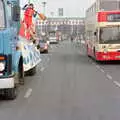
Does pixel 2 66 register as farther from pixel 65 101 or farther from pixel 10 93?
pixel 65 101

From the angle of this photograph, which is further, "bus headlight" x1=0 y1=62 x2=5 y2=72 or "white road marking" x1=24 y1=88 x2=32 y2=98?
"white road marking" x1=24 y1=88 x2=32 y2=98

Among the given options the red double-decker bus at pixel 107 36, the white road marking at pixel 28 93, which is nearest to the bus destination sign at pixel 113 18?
the red double-decker bus at pixel 107 36

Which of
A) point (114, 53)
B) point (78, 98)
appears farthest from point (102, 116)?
point (114, 53)

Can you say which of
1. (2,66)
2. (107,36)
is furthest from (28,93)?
(107,36)

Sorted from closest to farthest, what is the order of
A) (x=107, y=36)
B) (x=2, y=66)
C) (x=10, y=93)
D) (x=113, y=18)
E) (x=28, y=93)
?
1. (x=2, y=66)
2. (x=10, y=93)
3. (x=28, y=93)
4. (x=107, y=36)
5. (x=113, y=18)

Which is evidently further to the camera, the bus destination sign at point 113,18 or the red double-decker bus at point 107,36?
the bus destination sign at point 113,18

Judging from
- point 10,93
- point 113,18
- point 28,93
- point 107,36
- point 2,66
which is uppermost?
point 113,18

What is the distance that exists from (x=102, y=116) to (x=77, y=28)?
367ft

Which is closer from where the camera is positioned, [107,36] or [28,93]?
[28,93]

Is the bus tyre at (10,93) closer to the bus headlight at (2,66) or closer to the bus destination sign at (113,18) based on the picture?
the bus headlight at (2,66)

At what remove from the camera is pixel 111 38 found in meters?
28.7

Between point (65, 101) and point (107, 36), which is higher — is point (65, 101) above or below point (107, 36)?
below

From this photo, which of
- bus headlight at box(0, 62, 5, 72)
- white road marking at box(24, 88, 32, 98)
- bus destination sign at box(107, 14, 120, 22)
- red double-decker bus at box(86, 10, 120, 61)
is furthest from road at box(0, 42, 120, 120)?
bus destination sign at box(107, 14, 120, 22)

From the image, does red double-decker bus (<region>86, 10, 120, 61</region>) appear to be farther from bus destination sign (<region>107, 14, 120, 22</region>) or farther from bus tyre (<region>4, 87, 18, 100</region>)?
bus tyre (<region>4, 87, 18, 100</region>)
